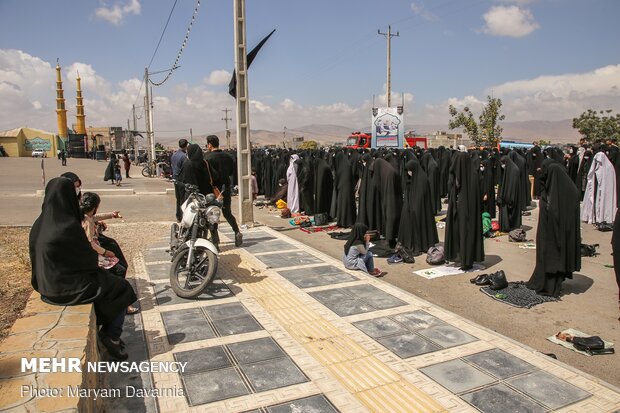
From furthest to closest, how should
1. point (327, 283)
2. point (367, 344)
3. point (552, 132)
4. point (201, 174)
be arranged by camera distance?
1. point (552, 132)
2. point (201, 174)
3. point (327, 283)
4. point (367, 344)

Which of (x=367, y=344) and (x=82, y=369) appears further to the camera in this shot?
(x=367, y=344)

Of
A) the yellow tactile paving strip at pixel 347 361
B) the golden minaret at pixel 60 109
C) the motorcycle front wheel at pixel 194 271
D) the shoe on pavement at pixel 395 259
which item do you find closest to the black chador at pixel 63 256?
the motorcycle front wheel at pixel 194 271

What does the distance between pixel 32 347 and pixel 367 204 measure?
6745 millimetres

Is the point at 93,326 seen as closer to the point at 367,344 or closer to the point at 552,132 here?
the point at 367,344

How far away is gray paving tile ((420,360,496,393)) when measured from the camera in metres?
3.29

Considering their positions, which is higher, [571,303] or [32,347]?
[32,347]

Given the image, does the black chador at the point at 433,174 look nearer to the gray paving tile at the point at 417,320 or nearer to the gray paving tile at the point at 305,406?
the gray paving tile at the point at 417,320

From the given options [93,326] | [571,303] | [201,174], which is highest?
[201,174]

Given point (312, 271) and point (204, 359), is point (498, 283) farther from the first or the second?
point (204, 359)

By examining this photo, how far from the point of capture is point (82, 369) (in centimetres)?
251

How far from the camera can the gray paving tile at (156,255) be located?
23.2 ft

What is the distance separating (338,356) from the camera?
377cm

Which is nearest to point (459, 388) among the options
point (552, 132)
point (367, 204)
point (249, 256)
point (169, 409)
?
point (169, 409)

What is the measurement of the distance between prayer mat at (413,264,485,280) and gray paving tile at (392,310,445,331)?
170 cm
